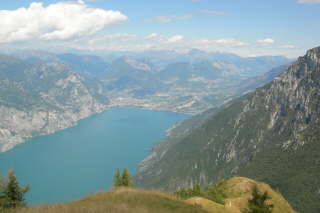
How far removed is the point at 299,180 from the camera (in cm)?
19925

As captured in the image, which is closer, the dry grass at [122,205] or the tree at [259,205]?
the dry grass at [122,205]

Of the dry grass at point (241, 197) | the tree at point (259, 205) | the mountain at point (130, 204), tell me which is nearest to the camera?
the mountain at point (130, 204)

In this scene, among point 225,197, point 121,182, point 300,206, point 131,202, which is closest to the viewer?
point 131,202

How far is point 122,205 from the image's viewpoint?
24.7 metres

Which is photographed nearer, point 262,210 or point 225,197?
point 262,210

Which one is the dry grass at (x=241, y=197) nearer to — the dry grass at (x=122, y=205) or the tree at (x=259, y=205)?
the tree at (x=259, y=205)

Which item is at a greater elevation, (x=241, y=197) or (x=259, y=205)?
(x=259, y=205)

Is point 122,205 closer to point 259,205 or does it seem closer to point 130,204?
point 130,204

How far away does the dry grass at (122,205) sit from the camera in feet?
72.6

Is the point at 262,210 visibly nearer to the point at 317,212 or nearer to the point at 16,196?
the point at 16,196

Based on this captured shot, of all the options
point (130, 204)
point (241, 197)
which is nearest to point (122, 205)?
point (130, 204)

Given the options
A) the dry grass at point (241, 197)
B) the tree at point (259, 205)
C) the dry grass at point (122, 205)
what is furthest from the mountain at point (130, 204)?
the dry grass at point (241, 197)

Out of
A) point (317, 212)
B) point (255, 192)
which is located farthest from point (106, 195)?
point (317, 212)

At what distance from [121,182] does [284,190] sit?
15264 centimetres
